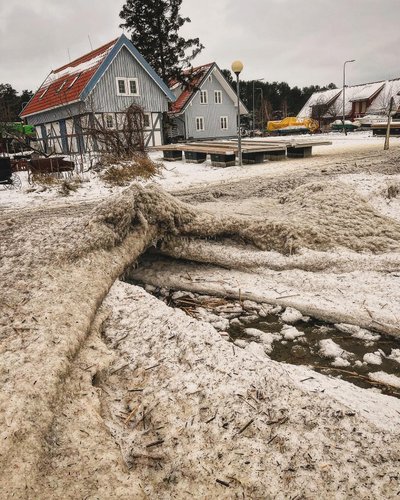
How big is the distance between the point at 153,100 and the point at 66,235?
70.1ft

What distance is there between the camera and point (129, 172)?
943 cm

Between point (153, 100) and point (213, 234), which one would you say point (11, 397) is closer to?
point (213, 234)

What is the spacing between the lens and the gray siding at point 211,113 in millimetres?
28297

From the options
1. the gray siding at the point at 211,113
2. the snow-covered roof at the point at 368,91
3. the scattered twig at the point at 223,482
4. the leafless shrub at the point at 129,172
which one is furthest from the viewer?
the snow-covered roof at the point at 368,91

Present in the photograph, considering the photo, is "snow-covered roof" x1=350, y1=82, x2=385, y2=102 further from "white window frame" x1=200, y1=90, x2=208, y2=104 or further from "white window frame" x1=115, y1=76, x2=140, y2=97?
"white window frame" x1=115, y1=76, x2=140, y2=97

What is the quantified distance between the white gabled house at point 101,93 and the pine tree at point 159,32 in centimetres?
446

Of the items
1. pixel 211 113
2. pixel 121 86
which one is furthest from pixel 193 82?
pixel 121 86

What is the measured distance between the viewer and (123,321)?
2250mm

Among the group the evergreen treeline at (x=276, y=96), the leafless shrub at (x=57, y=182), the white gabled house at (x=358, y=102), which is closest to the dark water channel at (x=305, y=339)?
the leafless shrub at (x=57, y=182)

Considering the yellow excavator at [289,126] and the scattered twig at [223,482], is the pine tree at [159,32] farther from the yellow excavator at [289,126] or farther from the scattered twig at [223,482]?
the scattered twig at [223,482]

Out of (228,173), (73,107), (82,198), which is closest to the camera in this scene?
(82,198)

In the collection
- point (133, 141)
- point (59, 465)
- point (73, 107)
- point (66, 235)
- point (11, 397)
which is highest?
point (73, 107)

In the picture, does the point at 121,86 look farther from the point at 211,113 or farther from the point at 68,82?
the point at 211,113

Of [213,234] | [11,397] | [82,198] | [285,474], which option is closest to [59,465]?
[11,397]
